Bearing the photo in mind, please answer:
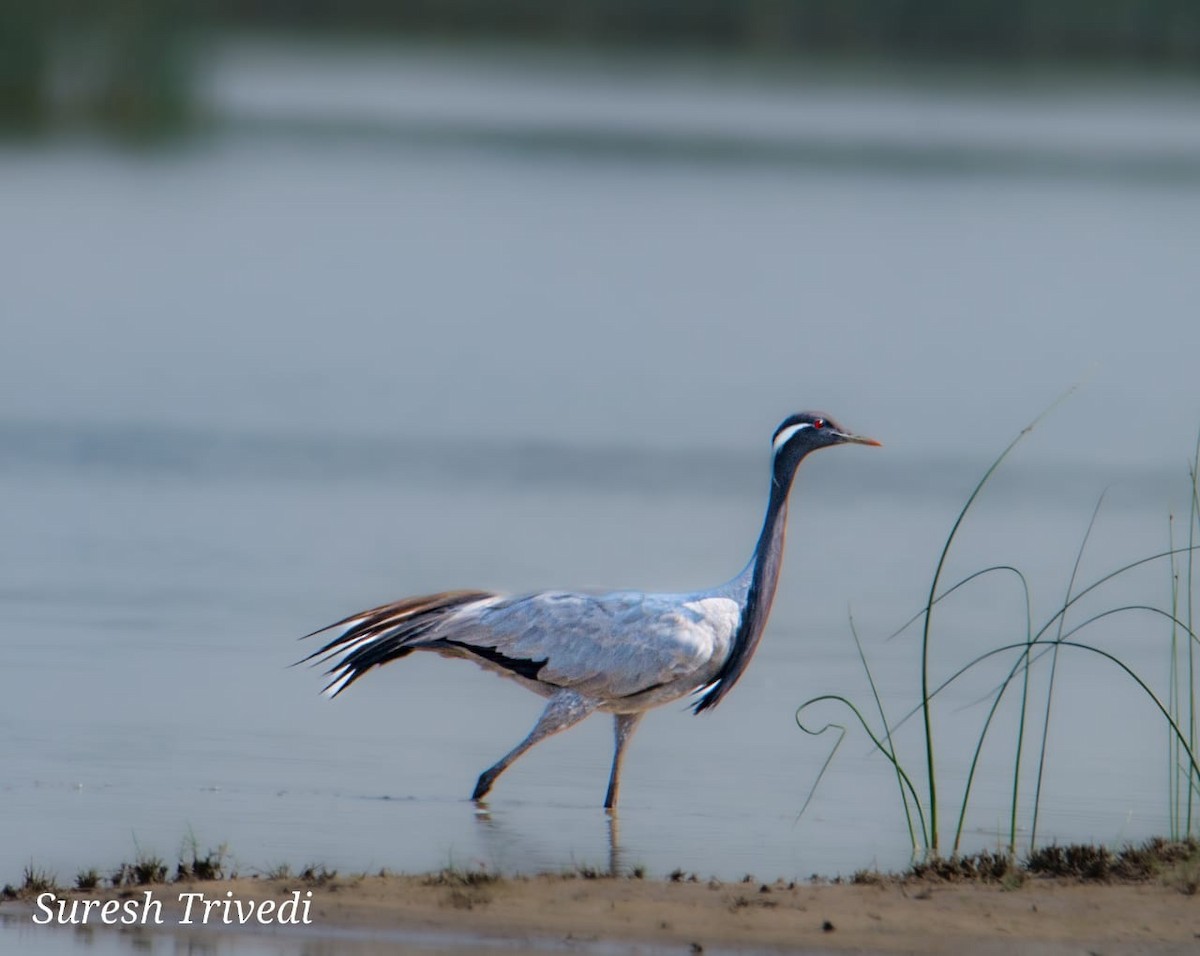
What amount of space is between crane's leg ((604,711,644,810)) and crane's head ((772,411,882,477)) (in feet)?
3.70

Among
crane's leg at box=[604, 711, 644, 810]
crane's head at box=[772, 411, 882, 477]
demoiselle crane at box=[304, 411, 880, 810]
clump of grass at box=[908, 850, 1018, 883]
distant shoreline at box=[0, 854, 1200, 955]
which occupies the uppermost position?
crane's head at box=[772, 411, 882, 477]

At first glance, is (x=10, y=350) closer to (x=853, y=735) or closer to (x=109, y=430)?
(x=109, y=430)

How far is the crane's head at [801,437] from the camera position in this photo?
9.67 m

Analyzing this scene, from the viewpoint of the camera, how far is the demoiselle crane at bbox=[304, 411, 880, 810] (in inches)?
351

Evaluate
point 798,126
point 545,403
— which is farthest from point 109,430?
point 798,126

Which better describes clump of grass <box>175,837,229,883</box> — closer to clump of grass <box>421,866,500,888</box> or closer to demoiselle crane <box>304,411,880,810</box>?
clump of grass <box>421,866,500,888</box>

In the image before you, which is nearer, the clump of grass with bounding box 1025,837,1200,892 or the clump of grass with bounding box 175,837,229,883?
the clump of grass with bounding box 175,837,229,883

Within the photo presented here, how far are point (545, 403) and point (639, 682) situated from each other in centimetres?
1196

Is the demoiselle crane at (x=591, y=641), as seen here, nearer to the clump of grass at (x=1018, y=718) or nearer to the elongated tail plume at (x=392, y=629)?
the elongated tail plume at (x=392, y=629)

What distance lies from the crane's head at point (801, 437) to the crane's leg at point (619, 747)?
1.13 meters

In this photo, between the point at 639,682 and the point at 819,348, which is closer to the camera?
the point at 639,682

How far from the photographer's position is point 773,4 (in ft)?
250

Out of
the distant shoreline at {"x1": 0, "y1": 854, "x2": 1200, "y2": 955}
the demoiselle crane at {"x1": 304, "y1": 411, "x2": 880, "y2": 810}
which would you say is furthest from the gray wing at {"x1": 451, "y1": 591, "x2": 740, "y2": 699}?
the distant shoreline at {"x1": 0, "y1": 854, "x2": 1200, "y2": 955}

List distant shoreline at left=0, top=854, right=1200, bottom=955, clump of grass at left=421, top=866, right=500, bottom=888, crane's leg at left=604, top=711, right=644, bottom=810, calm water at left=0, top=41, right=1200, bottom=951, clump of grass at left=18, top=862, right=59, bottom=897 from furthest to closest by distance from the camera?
calm water at left=0, top=41, right=1200, bottom=951 < crane's leg at left=604, top=711, right=644, bottom=810 < clump of grass at left=421, top=866, right=500, bottom=888 < clump of grass at left=18, top=862, right=59, bottom=897 < distant shoreline at left=0, top=854, right=1200, bottom=955
